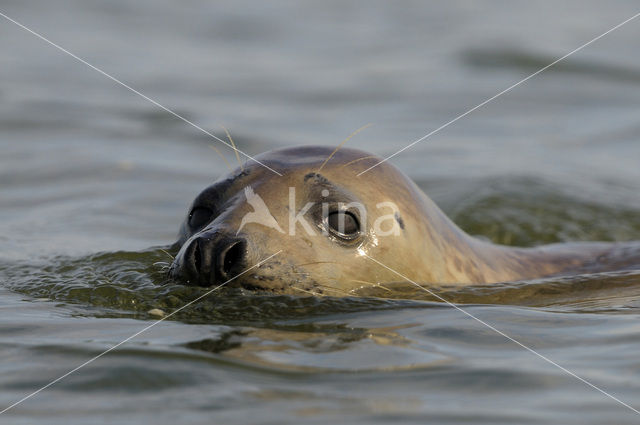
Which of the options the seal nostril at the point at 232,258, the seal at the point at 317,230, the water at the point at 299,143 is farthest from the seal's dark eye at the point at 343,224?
the seal nostril at the point at 232,258

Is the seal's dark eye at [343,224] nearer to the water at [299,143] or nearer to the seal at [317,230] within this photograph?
the seal at [317,230]

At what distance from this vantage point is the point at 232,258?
12.9 feet

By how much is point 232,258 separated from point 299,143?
5.63 meters

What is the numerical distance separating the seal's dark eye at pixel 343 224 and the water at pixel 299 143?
0.27 meters

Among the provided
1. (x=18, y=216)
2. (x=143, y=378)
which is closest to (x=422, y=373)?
(x=143, y=378)

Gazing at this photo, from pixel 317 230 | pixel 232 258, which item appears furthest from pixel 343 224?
pixel 232 258

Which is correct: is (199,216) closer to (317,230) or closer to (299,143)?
(317,230)

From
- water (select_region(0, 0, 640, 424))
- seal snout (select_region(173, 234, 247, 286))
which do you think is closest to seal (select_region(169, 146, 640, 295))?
seal snout (select_region(173, 234, 247, 286))

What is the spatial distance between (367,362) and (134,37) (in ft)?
37.4

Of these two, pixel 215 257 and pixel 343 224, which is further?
pixel 343 224

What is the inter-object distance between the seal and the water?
11cm

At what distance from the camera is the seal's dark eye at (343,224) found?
14.0 feet

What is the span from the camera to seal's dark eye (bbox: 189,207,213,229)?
442cm

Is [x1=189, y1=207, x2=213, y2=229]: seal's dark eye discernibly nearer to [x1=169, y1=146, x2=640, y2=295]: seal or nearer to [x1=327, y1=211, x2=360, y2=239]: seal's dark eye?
[x1=169, y1=146, x2=640, y2=295]: seal
